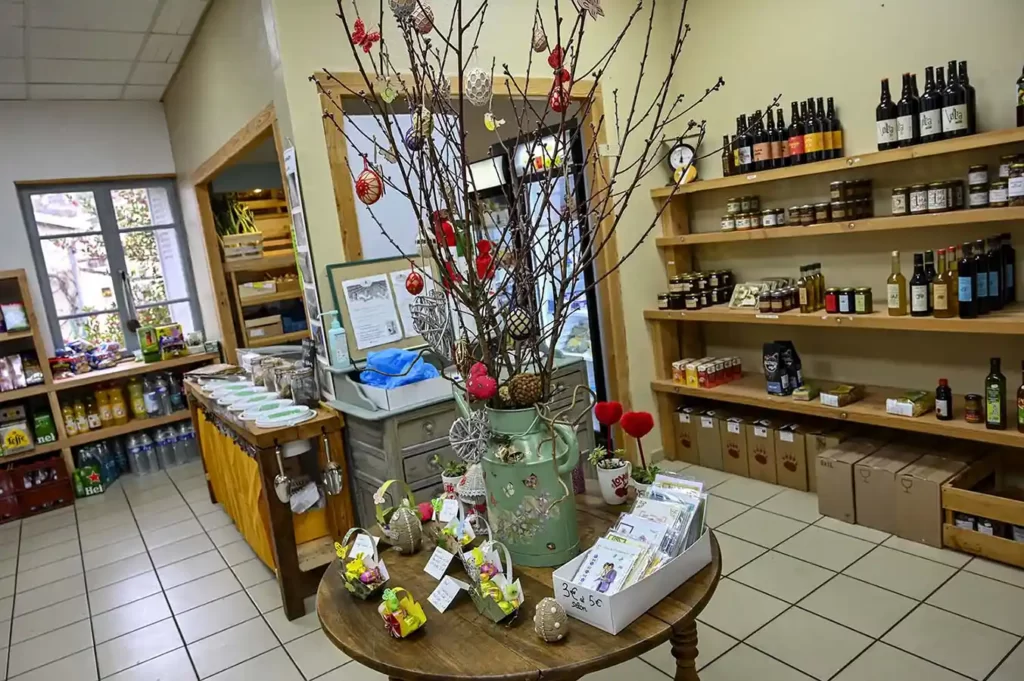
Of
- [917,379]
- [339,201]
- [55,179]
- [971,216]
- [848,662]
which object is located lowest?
[848,662]

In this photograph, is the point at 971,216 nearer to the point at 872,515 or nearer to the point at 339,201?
the point at 872,515

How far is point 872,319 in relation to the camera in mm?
2949

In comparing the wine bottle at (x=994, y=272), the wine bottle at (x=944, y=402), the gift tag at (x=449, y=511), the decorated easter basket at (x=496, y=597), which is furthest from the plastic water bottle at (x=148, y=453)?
the wine bottle at (x=994, y=272)

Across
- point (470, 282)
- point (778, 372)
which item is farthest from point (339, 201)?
point (778, 372)

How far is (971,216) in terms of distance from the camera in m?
2.61

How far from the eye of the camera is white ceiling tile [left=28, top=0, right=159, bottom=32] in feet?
11.3

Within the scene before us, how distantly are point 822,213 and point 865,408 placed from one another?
3.08 ft

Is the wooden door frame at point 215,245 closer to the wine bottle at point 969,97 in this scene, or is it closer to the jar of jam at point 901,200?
the jar of jam at point 901,200

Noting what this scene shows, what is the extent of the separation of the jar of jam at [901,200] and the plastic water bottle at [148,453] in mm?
5154

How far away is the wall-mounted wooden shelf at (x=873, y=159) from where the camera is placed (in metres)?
2.50

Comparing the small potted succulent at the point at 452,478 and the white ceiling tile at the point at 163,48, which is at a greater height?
the white ceiling tile at the point at 163,48

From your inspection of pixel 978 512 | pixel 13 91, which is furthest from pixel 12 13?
pixel 978 512

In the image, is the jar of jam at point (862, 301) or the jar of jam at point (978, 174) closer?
the jar of jam at point (978, 174)

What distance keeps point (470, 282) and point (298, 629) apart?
1.99m
